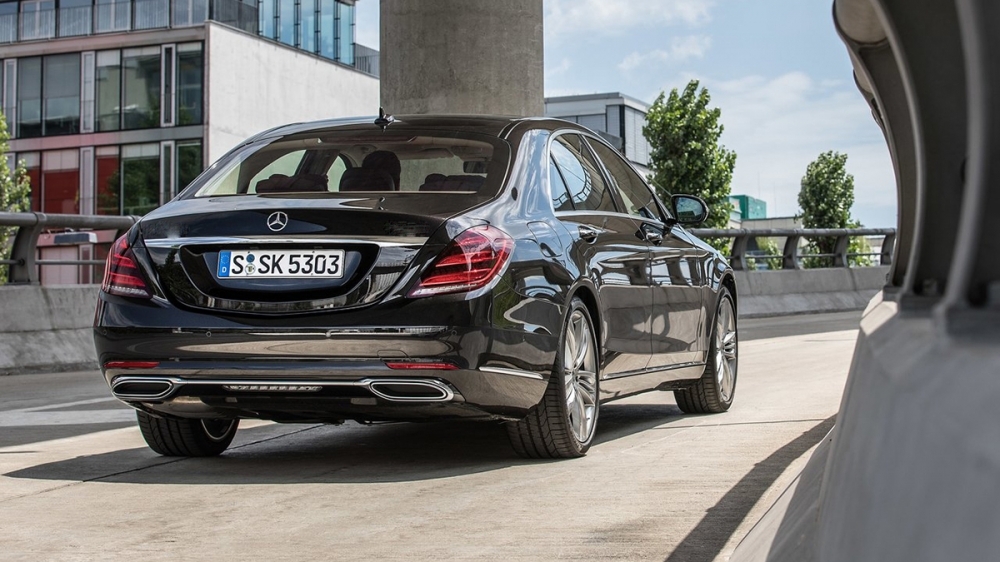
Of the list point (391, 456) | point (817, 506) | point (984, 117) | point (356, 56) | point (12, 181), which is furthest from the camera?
point (356, 56)

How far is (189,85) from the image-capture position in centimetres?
5219

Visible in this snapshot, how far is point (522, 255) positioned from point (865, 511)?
13.7 feet

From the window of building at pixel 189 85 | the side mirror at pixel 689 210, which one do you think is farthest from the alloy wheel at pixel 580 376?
the window of building at pixel 189 85

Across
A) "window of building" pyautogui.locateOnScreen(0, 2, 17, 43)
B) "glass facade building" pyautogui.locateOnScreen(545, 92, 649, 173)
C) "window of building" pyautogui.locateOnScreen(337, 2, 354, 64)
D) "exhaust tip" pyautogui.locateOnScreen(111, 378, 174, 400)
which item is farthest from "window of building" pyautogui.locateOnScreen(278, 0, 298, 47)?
"exhaust tip" pyautogui.locateOnScreen(111, 378, 174, 400)

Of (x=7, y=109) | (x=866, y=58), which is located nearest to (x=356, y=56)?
(x=7, y=109)

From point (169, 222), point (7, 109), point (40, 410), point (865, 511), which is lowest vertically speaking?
point (40, 410)

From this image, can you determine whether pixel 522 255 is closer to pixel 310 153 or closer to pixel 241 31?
pixel 310 153

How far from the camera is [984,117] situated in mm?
1607

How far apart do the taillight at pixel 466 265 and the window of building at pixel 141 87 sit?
4880 centimetres

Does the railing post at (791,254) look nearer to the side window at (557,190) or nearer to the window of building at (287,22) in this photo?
the side window at (557,190)

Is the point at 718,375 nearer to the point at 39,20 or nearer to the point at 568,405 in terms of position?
the point at 568,405

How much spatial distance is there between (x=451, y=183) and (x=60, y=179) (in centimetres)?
5021

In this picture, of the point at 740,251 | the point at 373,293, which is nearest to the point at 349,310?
the point at 373,293

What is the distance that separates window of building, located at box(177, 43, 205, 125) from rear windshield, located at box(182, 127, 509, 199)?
46412 mm
